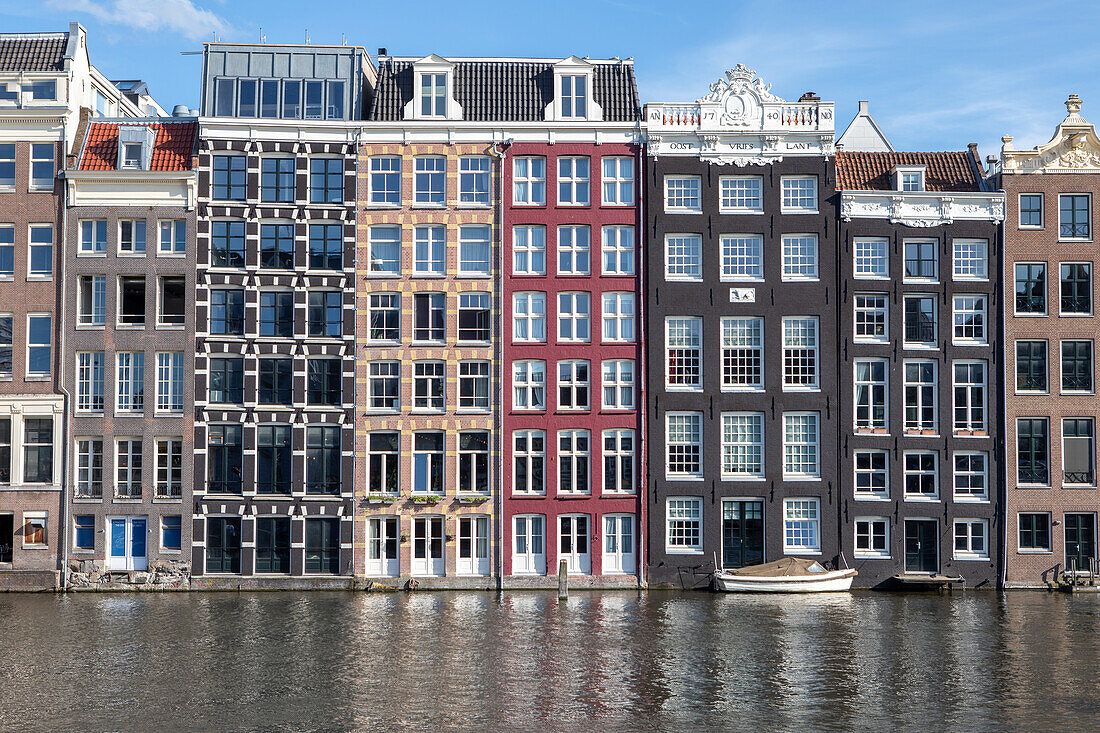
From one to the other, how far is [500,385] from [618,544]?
31.9ft

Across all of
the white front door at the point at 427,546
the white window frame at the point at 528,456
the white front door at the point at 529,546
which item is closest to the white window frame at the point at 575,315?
A: the white window frame at the point at 528,456

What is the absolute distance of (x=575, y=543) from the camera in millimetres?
56719

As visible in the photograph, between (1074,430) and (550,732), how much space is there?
39.5 meters

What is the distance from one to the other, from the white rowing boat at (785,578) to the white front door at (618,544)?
440 centimetres

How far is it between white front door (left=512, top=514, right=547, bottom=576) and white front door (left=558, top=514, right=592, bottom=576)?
0.89 m

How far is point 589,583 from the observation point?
5591cm

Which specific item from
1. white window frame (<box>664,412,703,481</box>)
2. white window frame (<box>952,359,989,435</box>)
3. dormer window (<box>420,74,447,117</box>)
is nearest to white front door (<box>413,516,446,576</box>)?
white window frame (<box>664,412,703,481</box>)

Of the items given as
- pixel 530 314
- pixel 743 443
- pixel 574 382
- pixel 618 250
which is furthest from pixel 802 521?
pixel 530 314

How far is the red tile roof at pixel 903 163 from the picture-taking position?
5866 cm

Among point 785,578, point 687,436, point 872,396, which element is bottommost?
point 785,578

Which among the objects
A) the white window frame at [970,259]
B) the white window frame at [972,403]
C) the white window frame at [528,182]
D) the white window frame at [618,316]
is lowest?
the white window frame at [972,403]

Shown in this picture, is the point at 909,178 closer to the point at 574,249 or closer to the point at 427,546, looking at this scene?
the point at 574,249

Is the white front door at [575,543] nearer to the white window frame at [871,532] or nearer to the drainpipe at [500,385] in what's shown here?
the drainpipe at [500,385]

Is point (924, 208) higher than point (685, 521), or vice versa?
point (924, 208)
